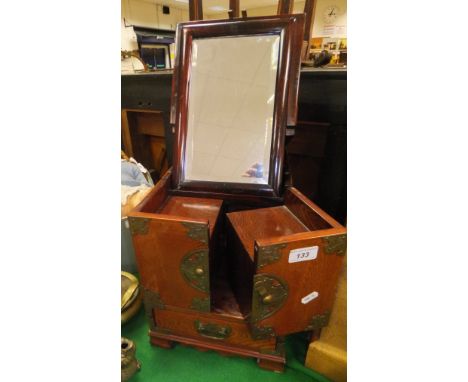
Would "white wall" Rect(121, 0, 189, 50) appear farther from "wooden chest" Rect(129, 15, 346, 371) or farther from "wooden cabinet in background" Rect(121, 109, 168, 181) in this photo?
"wooden chest" Rect(129, 15, 346, 371)

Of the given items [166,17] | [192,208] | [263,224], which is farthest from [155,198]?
[166,17]

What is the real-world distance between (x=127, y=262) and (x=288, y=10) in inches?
58.4

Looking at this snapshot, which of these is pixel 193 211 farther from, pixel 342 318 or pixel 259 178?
pixel 342 318

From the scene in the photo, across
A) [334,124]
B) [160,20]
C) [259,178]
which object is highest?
[160,20]

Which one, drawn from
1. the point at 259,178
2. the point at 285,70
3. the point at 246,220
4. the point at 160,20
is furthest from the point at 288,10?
the point at 160,20

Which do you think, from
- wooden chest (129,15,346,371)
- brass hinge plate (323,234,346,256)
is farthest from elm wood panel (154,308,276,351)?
brass hinge plate (323,234,346,256)

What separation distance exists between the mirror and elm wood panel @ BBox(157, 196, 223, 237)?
0.09 metres

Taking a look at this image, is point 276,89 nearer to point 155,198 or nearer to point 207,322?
point 155,198

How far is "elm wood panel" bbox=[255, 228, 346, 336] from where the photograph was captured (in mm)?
612

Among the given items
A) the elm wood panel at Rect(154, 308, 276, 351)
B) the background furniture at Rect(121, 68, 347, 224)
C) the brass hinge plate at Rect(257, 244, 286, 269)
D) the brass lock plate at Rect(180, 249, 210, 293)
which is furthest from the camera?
the background furniture at Rect(121, 68, 347, 224)

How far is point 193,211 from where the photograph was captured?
2.93ft

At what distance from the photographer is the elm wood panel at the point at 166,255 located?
0.68m

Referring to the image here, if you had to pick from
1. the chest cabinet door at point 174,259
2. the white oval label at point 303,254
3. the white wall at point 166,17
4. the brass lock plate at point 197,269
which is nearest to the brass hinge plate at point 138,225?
the chest cabinet door at point 174,259

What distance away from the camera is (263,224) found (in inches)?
32.9
